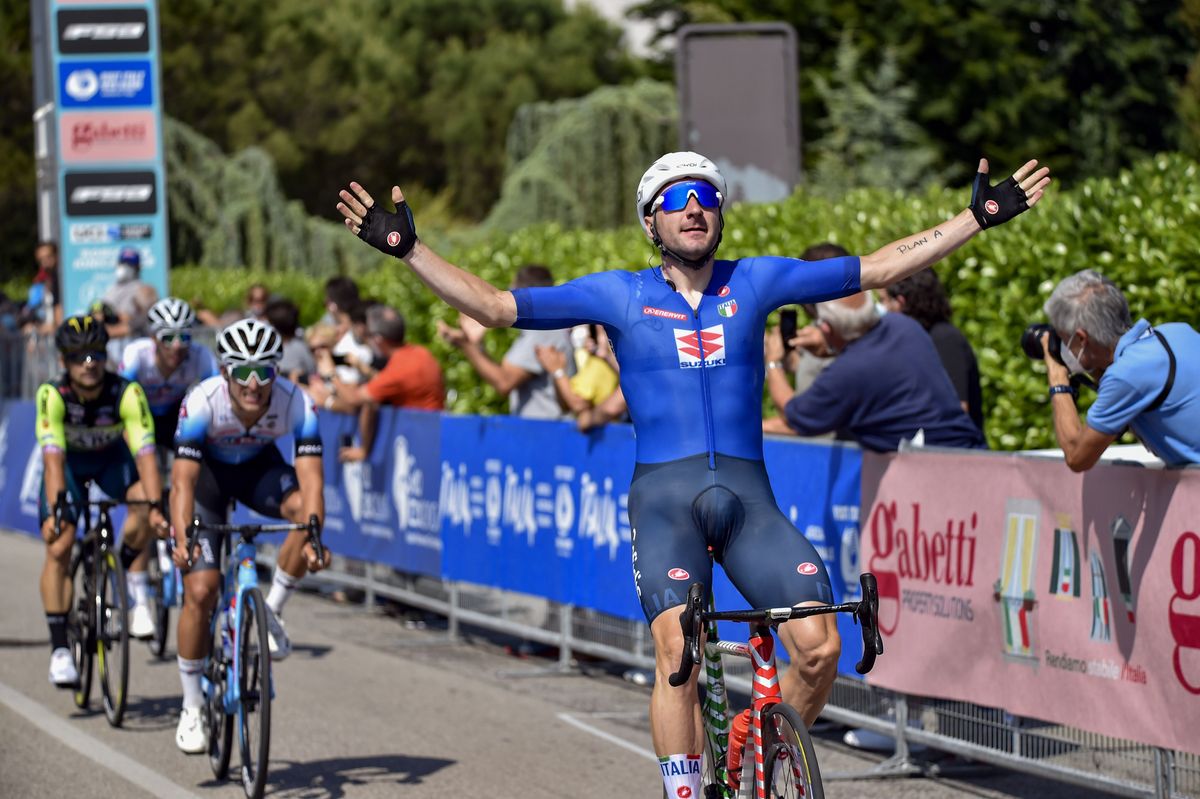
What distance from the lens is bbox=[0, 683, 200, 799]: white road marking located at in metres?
8.26

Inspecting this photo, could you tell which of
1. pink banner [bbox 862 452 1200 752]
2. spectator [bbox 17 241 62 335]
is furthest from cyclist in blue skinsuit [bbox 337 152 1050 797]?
spectator [bbox 17 241 62 335]

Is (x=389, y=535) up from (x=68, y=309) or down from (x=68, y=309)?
down

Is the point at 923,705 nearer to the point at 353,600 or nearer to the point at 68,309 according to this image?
the point at 353,600

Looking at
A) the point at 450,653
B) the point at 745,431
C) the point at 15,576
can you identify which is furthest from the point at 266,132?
the point at 745,431

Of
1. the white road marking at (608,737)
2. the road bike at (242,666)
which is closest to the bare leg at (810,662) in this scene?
the road bike at (242,666)

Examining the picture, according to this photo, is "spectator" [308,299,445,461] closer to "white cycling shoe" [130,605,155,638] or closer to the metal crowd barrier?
the metal crowd barrier

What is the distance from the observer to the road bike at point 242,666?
794 centimetres

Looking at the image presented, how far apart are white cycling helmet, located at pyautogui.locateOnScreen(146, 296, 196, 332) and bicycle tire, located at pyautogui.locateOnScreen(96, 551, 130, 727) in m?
1.61

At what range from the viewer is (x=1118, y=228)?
10.6 meters

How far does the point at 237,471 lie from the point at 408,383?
183 inches

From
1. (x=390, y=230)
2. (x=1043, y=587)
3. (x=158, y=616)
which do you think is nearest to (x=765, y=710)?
(x=390, y=230)

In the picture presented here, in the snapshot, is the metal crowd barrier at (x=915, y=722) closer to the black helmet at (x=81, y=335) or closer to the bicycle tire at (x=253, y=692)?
the bicycle tire at (x=253, y=692)

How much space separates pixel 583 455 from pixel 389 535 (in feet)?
9.97

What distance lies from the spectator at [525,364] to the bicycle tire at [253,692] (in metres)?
4.11
